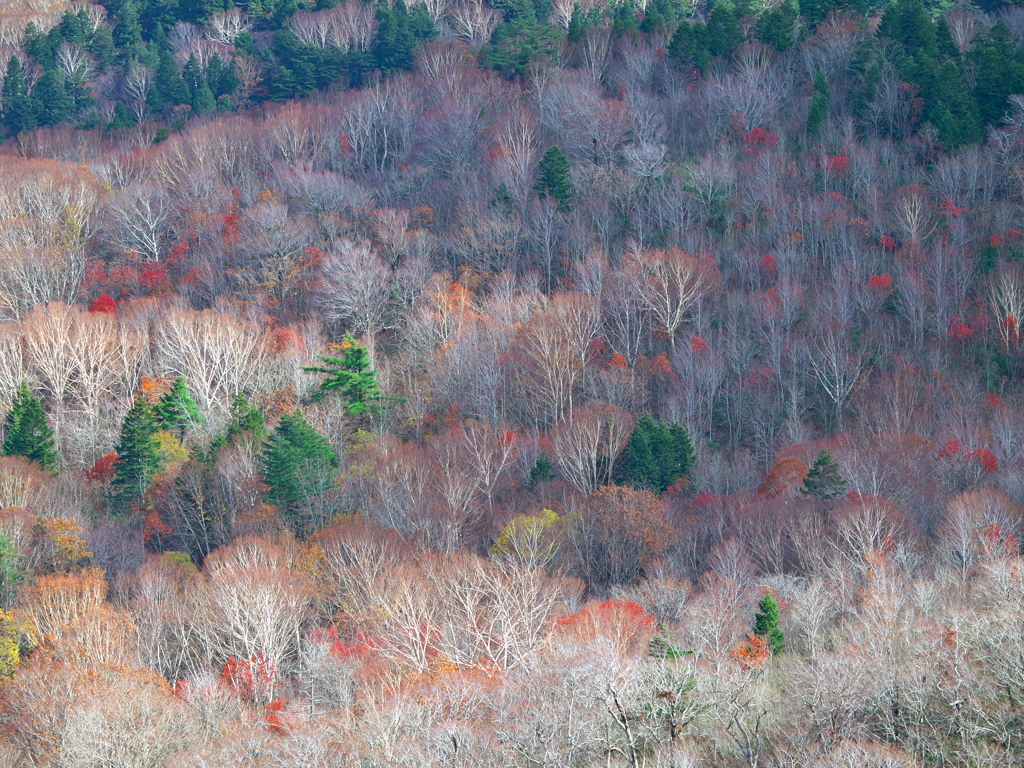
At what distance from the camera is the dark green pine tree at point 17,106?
92.9 meters

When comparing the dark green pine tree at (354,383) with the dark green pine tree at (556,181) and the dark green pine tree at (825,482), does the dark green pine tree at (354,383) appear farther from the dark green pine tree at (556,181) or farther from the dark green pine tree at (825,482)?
the dark green pine tree at (825,482)

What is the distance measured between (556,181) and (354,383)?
2012cm

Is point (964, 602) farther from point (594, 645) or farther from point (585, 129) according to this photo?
point (585, 129)

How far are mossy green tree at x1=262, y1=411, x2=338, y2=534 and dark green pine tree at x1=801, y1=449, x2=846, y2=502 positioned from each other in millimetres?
19042

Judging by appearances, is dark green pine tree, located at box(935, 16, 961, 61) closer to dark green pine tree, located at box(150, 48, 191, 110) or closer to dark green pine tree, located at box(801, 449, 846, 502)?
dark green pine tree, located at box(801, 449, 846, 502)

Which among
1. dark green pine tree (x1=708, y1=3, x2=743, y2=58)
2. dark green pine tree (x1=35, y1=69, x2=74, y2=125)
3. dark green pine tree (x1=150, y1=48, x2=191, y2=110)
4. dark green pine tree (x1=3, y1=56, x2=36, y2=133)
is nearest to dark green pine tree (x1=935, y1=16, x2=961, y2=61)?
dark green pine tree (x1=708, y1=3, x2=743, y2=58)

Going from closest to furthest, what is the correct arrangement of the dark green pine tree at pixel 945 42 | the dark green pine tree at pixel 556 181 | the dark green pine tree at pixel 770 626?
the dark green pine tree at pixel 770 626 < the dark green pine tree at pixel 556 181 < the dark green pine tree at pixel 945 42

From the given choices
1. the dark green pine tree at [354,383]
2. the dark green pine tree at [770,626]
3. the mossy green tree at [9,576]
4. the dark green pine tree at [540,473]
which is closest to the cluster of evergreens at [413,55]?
the dark green pine tree at [354,383]

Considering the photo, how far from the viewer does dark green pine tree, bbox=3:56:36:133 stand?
92.9 metres

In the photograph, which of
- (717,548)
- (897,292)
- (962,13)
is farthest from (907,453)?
(962,13)

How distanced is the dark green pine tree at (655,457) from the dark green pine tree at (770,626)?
13153 mm

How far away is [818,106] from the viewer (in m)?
67.8

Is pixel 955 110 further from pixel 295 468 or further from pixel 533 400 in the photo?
pixel 295 468

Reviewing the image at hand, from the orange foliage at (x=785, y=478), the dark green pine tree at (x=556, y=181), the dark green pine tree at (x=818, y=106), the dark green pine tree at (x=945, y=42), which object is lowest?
→ the orange foliage at (x=785, y=478)
